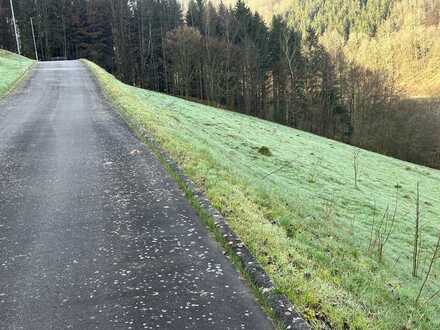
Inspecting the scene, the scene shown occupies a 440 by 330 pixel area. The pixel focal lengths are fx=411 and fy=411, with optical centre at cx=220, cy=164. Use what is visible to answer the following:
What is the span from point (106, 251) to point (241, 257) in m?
2.48

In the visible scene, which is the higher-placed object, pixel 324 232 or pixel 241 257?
pixel 241 257

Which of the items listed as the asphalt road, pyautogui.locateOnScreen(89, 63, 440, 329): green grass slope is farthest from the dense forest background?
the asphalt road

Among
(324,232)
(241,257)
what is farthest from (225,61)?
(241,257)

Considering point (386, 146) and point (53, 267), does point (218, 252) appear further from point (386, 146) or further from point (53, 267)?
point (386, 146)

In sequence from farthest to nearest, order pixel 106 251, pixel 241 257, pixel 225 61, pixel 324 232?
pixel 225 61
pixel 324 232
pixel 106 251
pixel 241 257

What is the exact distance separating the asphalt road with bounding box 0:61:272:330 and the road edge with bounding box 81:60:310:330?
0.54 ft

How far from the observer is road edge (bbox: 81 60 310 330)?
5.56m

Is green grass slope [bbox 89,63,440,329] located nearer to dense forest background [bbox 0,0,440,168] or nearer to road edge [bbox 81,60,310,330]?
road edge [bbox 81,60,310,330]

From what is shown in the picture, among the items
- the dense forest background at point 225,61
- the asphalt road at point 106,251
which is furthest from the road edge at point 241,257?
the dense forest background at point 225,61

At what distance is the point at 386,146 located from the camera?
206ft

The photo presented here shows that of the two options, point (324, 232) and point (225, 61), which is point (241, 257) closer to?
point (324, 232)

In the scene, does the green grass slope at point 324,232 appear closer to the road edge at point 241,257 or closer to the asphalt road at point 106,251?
the road edge at point 241,257

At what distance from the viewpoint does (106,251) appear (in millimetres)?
7508

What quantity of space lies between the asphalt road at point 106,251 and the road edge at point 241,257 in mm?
164
